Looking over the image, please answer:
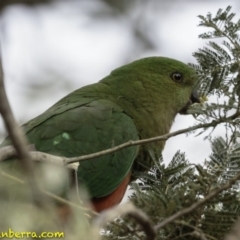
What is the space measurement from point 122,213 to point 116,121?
5.87 feet

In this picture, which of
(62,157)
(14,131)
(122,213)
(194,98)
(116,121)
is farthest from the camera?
(194,98)

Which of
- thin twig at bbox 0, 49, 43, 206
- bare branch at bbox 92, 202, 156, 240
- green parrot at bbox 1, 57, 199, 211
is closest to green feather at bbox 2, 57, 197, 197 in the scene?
green parrot at bbox 1, 57, 199, 211

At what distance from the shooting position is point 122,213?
1.49m

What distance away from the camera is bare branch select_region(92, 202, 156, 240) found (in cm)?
143

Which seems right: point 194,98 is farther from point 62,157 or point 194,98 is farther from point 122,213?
point 122,213

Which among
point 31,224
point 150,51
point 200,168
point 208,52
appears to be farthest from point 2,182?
point 150,51

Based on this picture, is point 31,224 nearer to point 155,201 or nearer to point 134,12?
point 155,201

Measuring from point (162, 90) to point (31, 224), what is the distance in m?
2.11

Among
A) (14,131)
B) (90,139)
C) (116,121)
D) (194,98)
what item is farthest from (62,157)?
(194,98)

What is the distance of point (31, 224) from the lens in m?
1.75

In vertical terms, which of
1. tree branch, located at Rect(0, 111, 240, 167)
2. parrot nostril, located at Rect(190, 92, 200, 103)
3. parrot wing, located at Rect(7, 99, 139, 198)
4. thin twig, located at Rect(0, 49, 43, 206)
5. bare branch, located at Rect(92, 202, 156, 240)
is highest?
parrot nostril, located at Rect(190, 92, 200, 103)

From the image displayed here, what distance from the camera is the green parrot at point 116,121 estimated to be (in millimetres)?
3070

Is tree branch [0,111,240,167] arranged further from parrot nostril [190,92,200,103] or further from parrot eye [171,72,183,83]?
parrot eye [171,72,183,83]

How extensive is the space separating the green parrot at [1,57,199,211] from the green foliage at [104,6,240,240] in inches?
16.9
